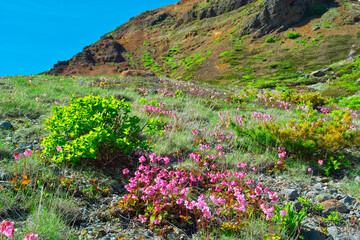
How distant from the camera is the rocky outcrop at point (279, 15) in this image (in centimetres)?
4522

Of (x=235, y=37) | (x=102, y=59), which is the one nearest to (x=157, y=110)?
(x=235, y=37)

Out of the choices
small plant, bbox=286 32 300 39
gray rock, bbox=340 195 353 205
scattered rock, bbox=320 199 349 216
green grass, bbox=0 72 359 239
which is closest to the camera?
green grass, bbox=0 72 359 239

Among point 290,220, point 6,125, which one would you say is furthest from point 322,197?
point 6,125

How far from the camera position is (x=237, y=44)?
46.9 m

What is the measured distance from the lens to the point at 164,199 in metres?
2.28

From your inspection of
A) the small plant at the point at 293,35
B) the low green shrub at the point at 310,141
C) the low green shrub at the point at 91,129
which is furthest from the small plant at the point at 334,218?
the small plant at the point at 293,35

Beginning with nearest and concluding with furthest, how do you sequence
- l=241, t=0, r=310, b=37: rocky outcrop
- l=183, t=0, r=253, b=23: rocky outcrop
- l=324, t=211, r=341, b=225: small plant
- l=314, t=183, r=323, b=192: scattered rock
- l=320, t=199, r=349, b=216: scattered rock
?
l=324, t=211, r=341, b=225: small plant, l=320, t=199, r=349, b=216: scattered rock, l=314, t=183, r=323, b=192: scattered rock, l=241, t=0, r=310, b=37: rocky outcrop, l=183, t=0, r=253, b=23: rocky outcrop

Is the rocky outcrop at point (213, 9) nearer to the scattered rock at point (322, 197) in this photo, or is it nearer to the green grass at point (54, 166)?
the green grass at point (54, 166)

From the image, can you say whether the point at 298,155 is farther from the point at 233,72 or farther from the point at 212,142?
the point at 233,72

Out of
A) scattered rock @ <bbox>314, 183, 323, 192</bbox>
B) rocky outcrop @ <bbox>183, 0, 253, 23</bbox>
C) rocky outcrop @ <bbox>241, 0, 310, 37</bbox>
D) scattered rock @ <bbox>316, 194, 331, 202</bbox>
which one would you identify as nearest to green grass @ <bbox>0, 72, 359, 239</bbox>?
scattered rock @ <bbox>314, 183, 323, 192</bbox>

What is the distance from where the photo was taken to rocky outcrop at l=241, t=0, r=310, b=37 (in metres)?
45.2

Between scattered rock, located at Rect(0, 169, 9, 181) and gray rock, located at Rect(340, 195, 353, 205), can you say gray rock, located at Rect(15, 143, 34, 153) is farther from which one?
gray rock, located at Rect(340, 195, 353, 205)

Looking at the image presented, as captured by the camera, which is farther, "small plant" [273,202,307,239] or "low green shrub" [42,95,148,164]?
"low green shrub" [42,95,148,164]

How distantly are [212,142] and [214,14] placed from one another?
7096 centimetres
